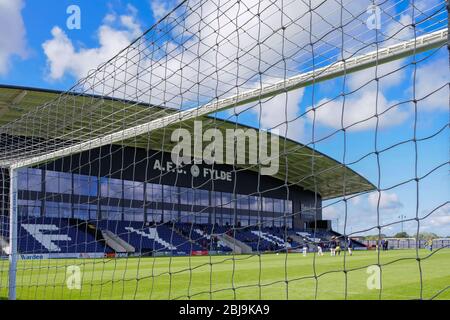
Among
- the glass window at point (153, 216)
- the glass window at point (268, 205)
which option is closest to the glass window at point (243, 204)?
the glass window at point (268, 205)

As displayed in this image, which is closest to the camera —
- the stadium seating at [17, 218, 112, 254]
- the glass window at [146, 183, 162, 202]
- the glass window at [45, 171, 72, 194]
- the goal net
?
the goal net

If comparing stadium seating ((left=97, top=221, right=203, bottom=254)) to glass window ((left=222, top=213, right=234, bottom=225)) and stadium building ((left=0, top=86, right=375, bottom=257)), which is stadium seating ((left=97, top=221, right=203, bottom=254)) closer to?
stadium building ((left=0, top=86, right=375, bottom=257))

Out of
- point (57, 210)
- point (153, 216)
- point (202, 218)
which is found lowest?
point (202, 218)

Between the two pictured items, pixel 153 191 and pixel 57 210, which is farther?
pixel 153 191

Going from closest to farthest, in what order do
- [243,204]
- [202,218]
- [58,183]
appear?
[58,183] → [202,218] → [243,204]

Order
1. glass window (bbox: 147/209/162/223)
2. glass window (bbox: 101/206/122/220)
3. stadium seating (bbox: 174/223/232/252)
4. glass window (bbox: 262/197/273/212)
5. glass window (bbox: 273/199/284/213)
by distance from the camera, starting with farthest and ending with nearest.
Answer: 1. glass window (bbox: 273/199/284/213)
2. glass window (bbox: 262/197/273/212)
3. stadium seating (bbox: 174/223/232/252)
4. glass window (bbox: 147/209/162/223)
5. glass window (bbox: 101/206/122/220)

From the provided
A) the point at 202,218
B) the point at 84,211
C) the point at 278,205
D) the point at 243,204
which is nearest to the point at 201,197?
the point at 202,218

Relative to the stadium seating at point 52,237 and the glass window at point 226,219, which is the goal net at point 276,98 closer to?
the stadium seating at point 52,237

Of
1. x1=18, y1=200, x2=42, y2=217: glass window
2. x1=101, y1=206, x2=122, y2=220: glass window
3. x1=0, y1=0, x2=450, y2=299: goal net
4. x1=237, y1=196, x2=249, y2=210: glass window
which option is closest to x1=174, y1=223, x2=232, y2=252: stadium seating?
x1=237, y1=196, x2=249, y2=210: glass window

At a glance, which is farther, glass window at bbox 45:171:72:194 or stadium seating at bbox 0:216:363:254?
glass window at bbox 45:171:72:194

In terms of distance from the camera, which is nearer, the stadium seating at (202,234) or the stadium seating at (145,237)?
the stadium seating at (145,237)

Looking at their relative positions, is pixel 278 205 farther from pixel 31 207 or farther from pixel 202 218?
pixel 31 207

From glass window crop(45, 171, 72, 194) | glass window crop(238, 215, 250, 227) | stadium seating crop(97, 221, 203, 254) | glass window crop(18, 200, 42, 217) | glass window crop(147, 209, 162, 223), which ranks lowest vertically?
stadium seating crop(97, 221, 203, 254)
